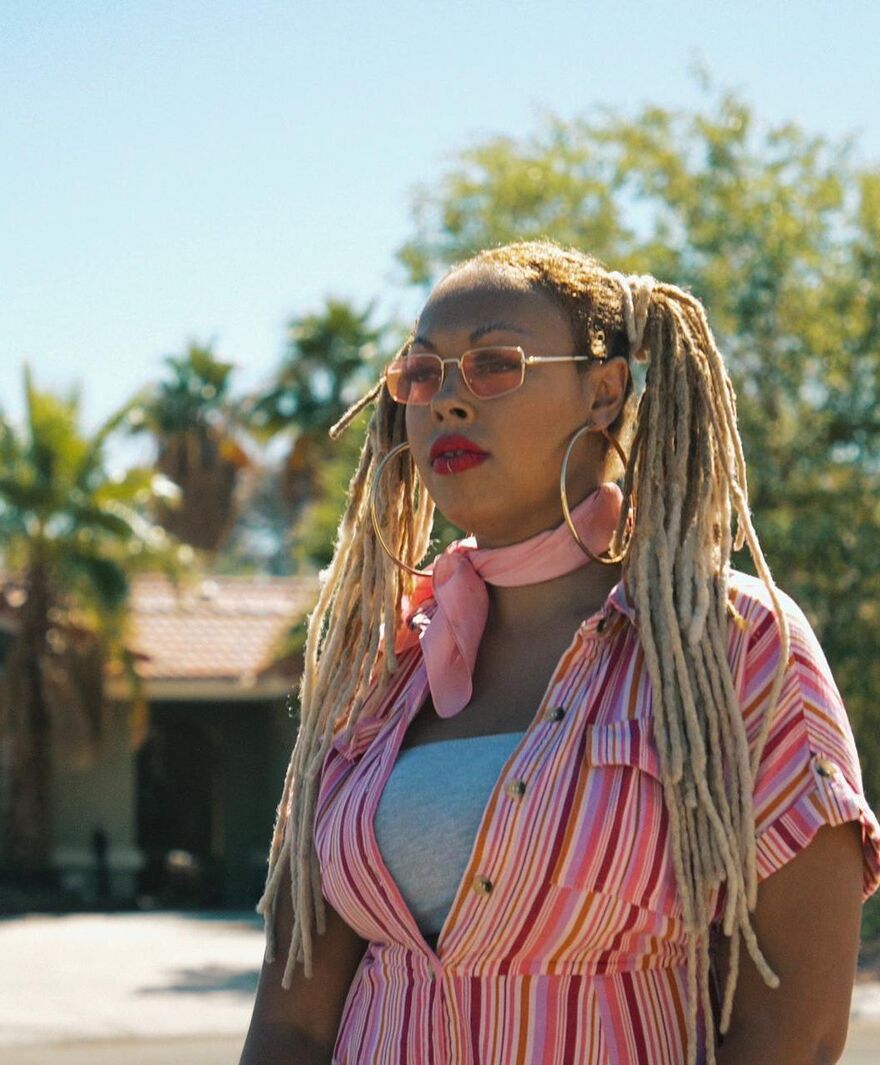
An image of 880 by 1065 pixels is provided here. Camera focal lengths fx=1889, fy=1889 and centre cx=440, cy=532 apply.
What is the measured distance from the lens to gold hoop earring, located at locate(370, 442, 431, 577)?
2.60 metres

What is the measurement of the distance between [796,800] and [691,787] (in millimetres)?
114

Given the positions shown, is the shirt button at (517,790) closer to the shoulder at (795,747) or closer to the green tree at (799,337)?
the shoulder at (795,747)

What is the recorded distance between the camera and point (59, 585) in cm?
2177

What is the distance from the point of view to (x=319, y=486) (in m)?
30.5

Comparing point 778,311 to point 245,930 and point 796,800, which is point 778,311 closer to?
point 245,930

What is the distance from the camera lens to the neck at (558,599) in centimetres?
237

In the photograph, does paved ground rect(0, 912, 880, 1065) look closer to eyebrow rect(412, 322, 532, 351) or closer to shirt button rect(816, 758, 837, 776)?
eyebrow rect(412, 322, 532, 351)

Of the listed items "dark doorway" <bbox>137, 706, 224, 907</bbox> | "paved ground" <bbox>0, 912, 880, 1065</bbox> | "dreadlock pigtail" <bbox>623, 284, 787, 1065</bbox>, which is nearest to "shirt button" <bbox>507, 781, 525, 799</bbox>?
"dreadlock pigtail" <bbox>623, 284, 787, 1065</bbox>

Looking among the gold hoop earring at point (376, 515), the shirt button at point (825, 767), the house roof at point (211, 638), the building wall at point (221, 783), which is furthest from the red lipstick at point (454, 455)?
the building wall at point (221, 783)

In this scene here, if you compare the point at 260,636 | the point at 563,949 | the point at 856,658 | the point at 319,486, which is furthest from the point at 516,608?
the point at 319,486

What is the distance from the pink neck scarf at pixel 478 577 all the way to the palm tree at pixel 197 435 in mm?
31562

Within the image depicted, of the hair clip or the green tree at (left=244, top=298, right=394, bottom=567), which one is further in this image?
the green tree at (left=244, top=298, right=394, bottom=567)

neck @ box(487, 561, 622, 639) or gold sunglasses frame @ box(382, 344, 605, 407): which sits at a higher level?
gold sunglasses frame @ box(382, 344, 605, 407)

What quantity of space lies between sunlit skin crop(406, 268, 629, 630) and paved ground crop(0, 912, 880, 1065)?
8.14m
